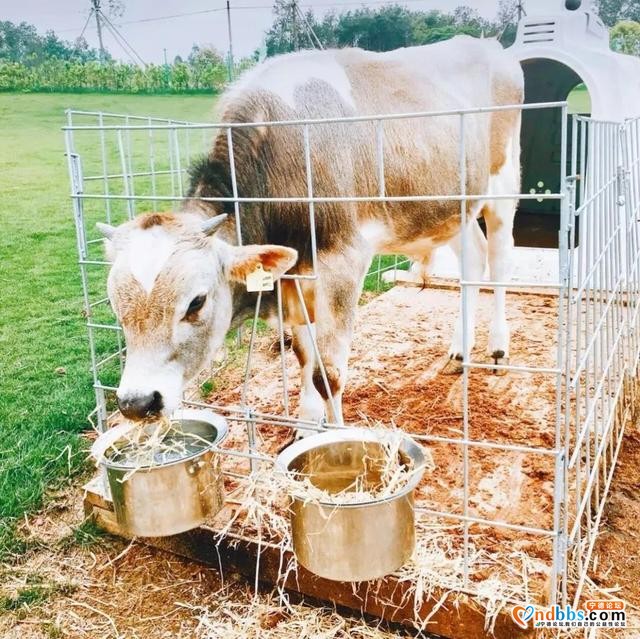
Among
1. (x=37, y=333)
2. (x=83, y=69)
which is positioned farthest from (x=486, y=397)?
(x=83, y=69)

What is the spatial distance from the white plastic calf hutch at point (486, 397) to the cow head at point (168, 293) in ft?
0.79

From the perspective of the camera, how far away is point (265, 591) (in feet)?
10.1

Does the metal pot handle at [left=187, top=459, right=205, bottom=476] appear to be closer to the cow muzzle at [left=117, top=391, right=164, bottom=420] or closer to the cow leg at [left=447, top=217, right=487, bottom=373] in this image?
the cow muzzle at [left=117, top=391, right=164, bottom=420]

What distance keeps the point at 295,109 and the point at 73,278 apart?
5.97m

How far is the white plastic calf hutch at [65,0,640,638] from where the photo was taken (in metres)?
2.64

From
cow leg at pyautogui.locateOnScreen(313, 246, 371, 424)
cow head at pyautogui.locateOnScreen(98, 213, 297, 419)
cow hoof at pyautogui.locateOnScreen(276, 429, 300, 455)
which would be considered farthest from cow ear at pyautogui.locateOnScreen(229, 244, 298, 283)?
cow hoof at pyautogui.locateOnScreen(276, 429, 300, 455)

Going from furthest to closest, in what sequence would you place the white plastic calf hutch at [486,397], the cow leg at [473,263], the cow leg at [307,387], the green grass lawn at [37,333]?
the cow leg at [473,263], the cow leg at [307,387], the green grass lawn at [37,333], the white plastic calf hutch at [486,397]

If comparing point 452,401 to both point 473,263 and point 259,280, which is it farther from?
point 259,280

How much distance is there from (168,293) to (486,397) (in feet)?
8.78

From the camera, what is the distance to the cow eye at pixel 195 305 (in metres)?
2.94

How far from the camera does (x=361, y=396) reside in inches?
191

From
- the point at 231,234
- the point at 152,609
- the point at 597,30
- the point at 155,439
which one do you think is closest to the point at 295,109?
the point at 231,234

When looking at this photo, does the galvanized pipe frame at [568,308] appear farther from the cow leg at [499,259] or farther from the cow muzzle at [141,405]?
the cow leg at [499,259]

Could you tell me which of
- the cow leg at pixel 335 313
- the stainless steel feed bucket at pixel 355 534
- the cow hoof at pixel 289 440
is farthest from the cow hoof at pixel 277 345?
the stainless steel feed bucket at pixel 355 534
